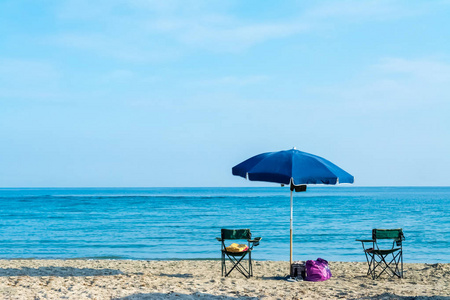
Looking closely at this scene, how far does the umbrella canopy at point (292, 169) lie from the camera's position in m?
6.29

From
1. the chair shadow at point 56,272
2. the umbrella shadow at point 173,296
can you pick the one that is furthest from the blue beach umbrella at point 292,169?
the chair shadow at point 56,272

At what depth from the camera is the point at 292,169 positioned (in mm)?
6324

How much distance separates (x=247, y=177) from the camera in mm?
6469

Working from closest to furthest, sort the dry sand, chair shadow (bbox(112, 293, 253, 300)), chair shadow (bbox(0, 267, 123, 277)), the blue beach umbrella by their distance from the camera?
1. chair shadow (bbox(112, 293, 253, 300))
2. the dry sand
3. the blue beach umbrella
4. chair shadow (bbox(0, 267, 123, 277))

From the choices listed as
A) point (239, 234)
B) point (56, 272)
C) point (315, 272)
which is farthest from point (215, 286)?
point (56, 272)

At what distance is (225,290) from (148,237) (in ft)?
37.2

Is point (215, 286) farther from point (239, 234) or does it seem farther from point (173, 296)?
point (239, 234)

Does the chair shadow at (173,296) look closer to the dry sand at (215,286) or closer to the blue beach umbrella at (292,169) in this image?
the dry sand at (215,286)

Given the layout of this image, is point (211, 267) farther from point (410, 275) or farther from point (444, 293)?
point (444, 293)

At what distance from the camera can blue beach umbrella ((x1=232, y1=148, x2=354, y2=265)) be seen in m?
6.28

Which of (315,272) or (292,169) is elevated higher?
(292,169)

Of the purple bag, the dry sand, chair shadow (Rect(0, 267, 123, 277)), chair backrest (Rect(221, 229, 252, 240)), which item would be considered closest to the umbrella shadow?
the dry sand

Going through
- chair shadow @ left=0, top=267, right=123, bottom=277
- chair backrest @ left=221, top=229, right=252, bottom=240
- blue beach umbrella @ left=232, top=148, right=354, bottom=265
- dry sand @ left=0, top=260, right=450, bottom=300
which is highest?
blue beach umbrella @ left=232, top=148, right=354, bottom=265

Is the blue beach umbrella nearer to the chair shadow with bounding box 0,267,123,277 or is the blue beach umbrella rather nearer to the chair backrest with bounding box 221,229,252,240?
the chair backrest with bounding box 221,229,252,240
